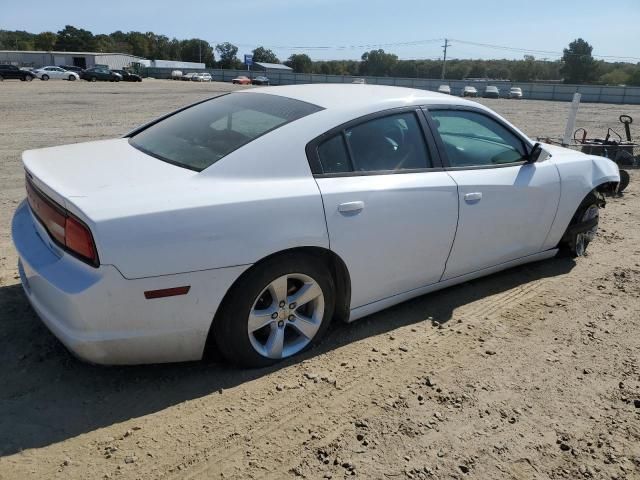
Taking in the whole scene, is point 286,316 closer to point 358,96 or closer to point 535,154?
point 358,96

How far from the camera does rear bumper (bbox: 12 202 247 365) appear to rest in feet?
7.85

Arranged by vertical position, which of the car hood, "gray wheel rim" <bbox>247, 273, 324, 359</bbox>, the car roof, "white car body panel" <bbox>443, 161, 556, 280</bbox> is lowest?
"gray wheel rim" <bbox>247, 273, 324, 359</bbox>

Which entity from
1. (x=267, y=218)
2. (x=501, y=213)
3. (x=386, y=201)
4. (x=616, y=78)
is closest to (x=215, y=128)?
(x=267, y=218)

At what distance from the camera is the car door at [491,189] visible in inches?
142

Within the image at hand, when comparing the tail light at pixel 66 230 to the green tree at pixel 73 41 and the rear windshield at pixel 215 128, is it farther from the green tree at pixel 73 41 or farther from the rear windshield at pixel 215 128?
the green tree at pixel 73 41

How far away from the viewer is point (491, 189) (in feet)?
12.2

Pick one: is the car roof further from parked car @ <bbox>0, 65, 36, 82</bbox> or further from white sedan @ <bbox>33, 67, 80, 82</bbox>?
white sedan @ <bbox>33, 67, 80, 82</bbox>

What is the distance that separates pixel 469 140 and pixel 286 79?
77209 millimetres

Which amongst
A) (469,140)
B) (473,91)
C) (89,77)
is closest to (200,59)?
(89,77)

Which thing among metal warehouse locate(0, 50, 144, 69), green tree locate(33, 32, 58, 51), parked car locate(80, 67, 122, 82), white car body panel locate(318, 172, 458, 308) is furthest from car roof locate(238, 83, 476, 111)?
green tree locate(33, 32, 58, 51)

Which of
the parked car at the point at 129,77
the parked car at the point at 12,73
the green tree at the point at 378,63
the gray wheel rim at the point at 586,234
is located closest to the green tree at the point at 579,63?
the green tree at the point at 378,63

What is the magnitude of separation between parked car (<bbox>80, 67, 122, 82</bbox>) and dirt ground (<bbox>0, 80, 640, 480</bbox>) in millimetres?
57864

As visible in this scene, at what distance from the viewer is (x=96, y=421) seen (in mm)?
2531

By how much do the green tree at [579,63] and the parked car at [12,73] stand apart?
3658 inches
